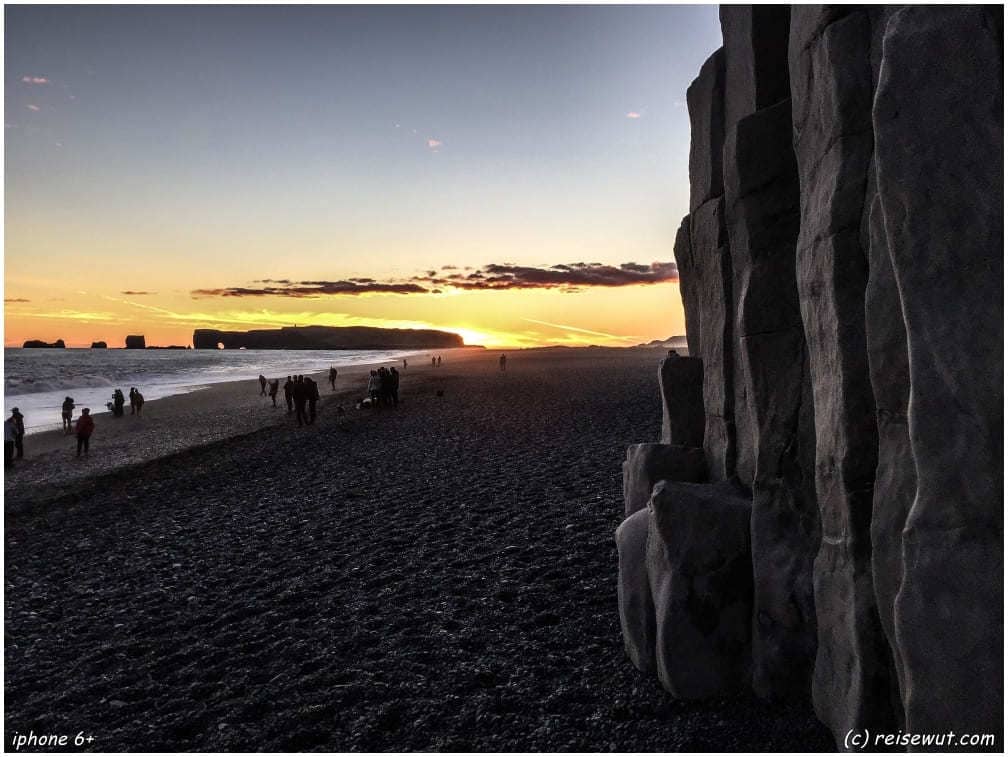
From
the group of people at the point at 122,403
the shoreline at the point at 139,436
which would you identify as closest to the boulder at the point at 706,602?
the shoreline at the point at 139,436

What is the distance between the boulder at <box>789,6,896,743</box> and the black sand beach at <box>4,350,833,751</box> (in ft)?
3.19

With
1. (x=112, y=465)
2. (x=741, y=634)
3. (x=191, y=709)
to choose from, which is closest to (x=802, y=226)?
(x=741, y=634)

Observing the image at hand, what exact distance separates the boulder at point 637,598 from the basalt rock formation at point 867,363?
5 cm

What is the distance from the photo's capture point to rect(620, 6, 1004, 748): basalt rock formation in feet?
10.8

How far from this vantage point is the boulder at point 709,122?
→ 260 inches

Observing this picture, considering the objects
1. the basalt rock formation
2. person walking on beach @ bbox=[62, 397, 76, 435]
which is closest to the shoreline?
person walking on beach @ bbox=[62, 397, 76, 435]

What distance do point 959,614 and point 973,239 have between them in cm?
203

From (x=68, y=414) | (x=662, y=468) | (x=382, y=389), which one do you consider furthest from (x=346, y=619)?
(x=68, y=414)

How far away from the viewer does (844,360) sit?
4148 millimetres

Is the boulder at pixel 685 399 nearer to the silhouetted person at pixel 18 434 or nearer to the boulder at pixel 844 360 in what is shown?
the boulder at pixel 844 360

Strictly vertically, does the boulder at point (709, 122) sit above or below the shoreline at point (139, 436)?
above

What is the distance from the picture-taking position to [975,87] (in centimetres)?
331

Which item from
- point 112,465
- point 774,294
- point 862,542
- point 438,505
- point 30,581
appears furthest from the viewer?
point 112,465

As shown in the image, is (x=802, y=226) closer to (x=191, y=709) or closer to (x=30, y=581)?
(x=191, y=709)
